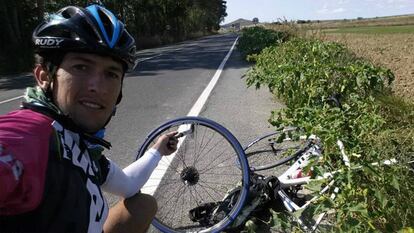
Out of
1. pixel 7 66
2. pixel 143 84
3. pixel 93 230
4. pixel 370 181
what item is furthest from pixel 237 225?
pixel 7 66

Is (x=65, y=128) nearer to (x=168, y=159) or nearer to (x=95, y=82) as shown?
(x=95, y=82)

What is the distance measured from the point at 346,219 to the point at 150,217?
44.1 inches

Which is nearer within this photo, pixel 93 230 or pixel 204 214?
pixel 93 230

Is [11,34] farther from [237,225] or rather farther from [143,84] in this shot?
[237,225]

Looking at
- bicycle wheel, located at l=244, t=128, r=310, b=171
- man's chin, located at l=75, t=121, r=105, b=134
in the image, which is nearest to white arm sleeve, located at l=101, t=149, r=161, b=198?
man's chin, located at l=75, t=121, r=105, b=134

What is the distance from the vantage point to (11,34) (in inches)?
1011

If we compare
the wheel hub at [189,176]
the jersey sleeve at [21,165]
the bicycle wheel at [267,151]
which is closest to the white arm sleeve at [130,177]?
the wheel hub at [189,176]

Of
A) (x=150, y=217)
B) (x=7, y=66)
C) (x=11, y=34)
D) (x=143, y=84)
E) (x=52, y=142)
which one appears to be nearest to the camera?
(x=52, y=142)

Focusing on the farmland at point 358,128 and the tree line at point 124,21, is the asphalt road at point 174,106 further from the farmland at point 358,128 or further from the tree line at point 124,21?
the tree line at point 124,21

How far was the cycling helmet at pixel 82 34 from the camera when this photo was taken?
179 centimetres

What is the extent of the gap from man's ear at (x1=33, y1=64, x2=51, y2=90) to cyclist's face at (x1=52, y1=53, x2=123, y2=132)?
A: 4 cm

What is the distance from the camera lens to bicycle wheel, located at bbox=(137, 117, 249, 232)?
11.5ft

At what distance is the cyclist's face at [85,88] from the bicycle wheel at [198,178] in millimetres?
1266

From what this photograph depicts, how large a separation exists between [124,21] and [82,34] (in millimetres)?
43890
